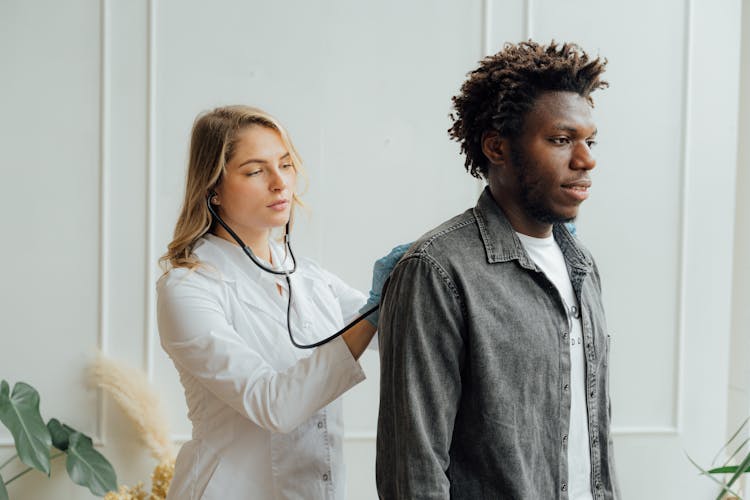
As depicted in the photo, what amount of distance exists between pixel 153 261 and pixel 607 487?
1633 mm

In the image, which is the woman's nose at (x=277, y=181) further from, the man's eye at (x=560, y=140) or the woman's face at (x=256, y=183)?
the man's eye at (x=560, y=140)

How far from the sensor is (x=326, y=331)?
166cm

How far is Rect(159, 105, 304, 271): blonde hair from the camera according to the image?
1590 millimetres

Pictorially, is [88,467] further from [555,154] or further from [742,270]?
[742,270]

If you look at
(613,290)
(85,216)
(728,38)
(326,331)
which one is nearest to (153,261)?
(85,216)

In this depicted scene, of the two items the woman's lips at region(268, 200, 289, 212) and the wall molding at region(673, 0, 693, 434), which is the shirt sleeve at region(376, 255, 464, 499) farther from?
the wall molding at region(673, 0, 693, 434)

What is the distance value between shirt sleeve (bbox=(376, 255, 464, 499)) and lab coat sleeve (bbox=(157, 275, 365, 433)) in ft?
0.82

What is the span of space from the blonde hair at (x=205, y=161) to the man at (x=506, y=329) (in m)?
0.52

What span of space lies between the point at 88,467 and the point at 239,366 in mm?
1114

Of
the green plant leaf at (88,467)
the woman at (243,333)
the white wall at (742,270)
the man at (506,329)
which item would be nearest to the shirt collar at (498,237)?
the man at (506,329)

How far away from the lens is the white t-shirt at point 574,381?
48.8 inches

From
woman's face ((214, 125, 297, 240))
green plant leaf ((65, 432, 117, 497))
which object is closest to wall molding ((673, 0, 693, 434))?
woman's face ((214, 125, 297, 240))

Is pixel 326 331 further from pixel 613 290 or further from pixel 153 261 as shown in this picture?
pixel 613 290

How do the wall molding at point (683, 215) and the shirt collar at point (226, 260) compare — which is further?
the wall molding at point (683, 215)
